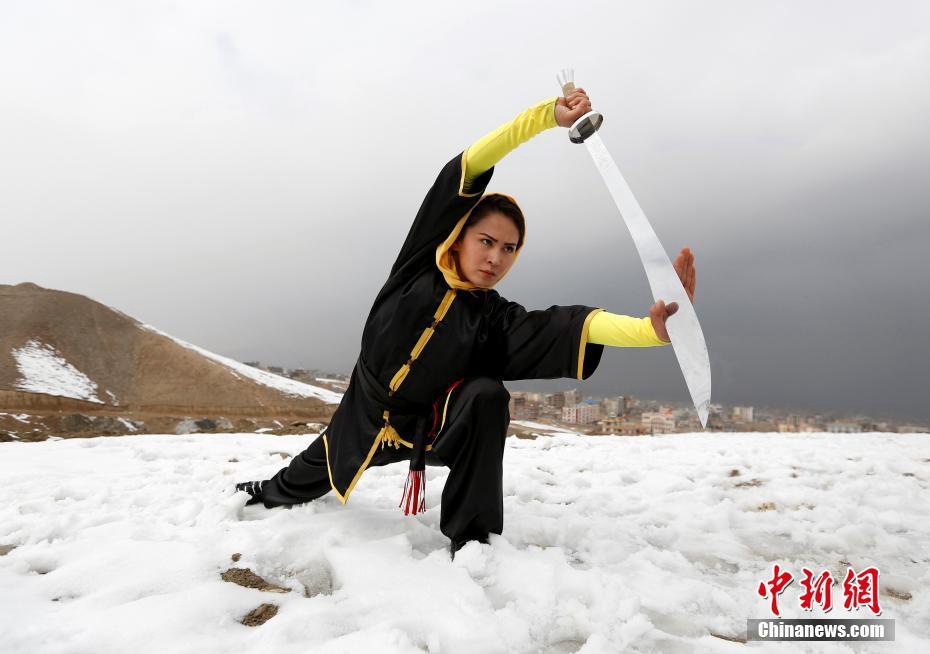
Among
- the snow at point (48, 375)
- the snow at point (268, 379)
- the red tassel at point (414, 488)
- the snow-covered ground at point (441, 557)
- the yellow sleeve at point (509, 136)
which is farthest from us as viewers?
the snow at point (268, 379)

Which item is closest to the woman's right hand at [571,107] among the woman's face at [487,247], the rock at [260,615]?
the woman's face at [487,247]

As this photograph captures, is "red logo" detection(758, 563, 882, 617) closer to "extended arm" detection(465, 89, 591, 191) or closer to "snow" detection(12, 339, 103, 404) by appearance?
"extended arm" detection(465, 89, 591, 191)

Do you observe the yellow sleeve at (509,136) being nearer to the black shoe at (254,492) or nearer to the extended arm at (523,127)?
the extended arm at (523,127)

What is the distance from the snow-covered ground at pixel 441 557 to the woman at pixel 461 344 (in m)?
0.29

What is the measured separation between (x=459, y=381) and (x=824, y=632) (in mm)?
1516

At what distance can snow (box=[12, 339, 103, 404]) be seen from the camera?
29.9 feet

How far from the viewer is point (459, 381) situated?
7.09ft

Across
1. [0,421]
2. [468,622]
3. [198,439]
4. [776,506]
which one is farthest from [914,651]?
[0,421]

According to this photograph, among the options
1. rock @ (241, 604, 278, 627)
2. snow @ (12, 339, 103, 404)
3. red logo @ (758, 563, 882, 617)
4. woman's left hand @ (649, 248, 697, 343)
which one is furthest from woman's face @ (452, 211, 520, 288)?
snow @ (12, 339, 103, 404)

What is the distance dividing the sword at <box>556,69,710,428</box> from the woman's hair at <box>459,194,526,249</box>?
1.39 feet

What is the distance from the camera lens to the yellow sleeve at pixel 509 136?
1.90 metres

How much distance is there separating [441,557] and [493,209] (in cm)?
147

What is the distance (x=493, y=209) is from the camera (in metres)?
2.12

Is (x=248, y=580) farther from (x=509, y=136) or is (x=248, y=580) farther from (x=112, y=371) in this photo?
(x=112, y=371)
